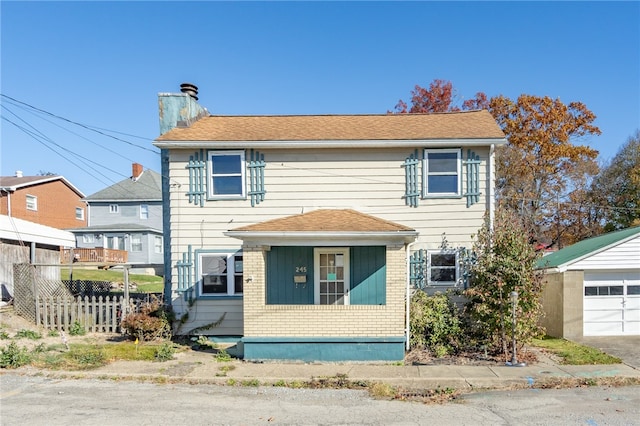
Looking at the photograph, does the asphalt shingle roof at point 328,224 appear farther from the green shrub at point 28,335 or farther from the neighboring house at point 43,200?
the neighboring house at point 43,200

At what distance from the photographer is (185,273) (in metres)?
12.0

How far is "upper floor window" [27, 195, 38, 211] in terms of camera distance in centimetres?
3253

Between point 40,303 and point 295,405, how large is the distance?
949 centimetres

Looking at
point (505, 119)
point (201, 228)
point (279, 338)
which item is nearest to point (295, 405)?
point (279, 338)

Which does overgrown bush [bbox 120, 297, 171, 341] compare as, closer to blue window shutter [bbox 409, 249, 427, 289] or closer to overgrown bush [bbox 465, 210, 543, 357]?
blue window shutter [bbox 409, 249, 427, 289]

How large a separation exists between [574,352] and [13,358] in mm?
13004

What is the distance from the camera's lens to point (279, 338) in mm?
9945

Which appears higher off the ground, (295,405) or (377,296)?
(377,296)

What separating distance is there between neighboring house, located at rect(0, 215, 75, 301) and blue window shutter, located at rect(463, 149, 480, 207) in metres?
13.3

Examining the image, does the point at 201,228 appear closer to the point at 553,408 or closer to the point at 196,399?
the point at 196,399

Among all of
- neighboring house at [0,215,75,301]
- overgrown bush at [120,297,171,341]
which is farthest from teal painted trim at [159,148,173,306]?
neighboring house at [0,215,75,301]

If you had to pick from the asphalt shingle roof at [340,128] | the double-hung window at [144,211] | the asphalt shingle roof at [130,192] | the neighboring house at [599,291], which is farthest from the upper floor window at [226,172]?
the double-hung window at [144,211]

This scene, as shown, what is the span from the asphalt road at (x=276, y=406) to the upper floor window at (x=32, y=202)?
29447 mm

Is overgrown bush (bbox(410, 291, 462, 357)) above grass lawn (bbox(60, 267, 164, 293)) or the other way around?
above
